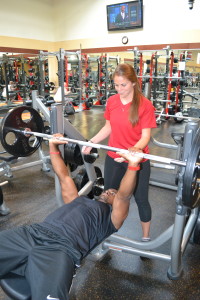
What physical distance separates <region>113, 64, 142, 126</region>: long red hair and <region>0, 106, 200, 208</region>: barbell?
276 millimetres

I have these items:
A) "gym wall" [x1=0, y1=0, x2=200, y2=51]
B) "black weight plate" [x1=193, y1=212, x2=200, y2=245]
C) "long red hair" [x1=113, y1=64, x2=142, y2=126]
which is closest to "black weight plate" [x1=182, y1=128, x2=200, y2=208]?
"long red hair" [x1=113, y1=64, x2=142, y2=126]

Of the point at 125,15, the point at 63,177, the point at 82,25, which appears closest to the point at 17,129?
the point at 63,177

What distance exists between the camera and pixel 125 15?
25.9 ft

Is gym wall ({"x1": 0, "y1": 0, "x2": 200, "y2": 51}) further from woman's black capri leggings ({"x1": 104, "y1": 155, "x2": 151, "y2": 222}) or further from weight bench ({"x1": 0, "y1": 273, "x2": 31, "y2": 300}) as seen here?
weight bench ({"x1": 0, "y1": 273, "x2": 31, "y2": 300})

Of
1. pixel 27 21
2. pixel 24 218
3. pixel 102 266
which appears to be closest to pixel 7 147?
pixel 24 218

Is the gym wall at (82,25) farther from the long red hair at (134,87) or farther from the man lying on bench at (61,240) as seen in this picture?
the man lying on bench at (61,240)

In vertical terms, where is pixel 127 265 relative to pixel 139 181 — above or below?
below

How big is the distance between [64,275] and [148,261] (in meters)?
0.92

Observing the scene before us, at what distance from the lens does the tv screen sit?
761 cm

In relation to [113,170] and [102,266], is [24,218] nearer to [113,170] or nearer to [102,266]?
[102,266]

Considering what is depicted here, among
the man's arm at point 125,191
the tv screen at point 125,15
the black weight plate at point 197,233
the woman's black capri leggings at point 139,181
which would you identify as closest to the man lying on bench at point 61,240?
the man's arm at point 125,191

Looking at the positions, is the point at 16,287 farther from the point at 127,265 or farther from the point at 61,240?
the point at 127,265

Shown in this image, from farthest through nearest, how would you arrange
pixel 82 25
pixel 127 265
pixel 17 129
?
pixel 82 25 → pixel 17 129 → pixel 127 265

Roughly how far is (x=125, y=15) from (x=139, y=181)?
7721 mm
